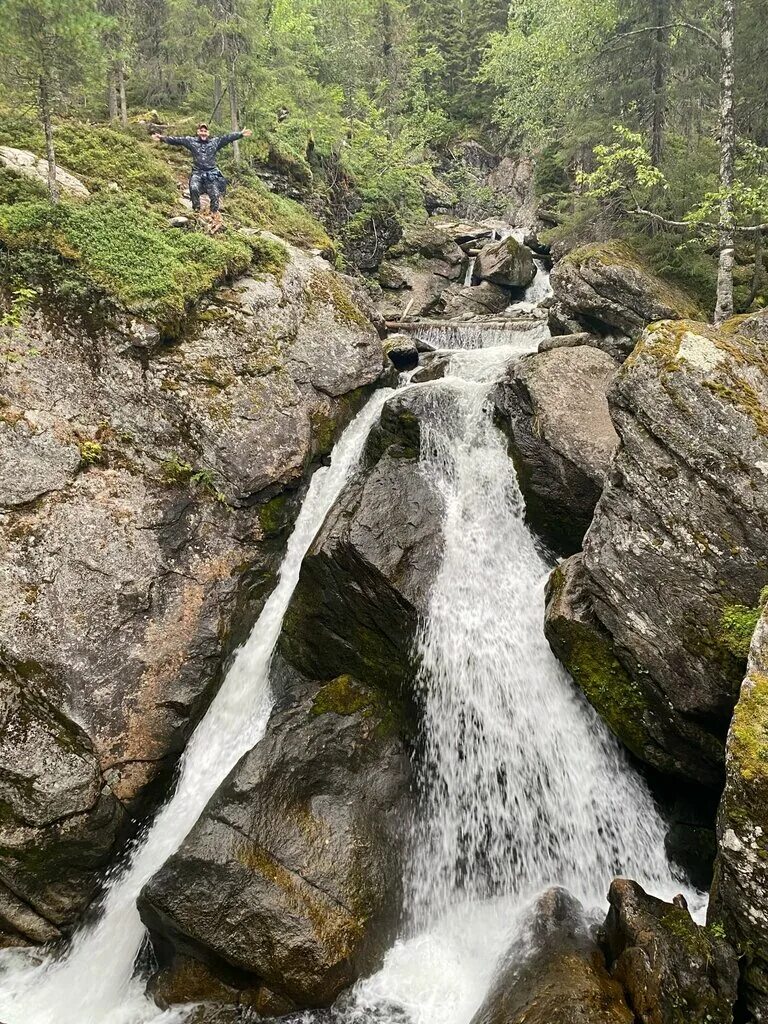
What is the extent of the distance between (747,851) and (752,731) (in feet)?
A: 3.40

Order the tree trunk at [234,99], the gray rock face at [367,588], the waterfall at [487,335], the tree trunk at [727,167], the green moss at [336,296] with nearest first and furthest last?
the gray rock face at [367,588] → the tree trunk at [727,167] → the green moss at [336,296] → the waterfall at [487,335] → the tree trunk at [234,99]

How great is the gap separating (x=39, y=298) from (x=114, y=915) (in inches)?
426

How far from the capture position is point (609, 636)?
26.0 ft

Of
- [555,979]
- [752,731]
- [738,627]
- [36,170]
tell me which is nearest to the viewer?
[752,731]

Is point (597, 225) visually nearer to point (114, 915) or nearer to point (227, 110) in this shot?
point (227, 110)

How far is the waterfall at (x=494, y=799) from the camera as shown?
6.84 m

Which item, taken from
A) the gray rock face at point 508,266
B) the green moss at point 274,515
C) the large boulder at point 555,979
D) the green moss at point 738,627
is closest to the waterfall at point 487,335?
the gray rock face at point 508,266

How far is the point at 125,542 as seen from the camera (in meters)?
9.63

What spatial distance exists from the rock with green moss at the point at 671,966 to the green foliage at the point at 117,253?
12.7 m

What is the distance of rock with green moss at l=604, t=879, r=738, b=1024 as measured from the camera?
4879mm

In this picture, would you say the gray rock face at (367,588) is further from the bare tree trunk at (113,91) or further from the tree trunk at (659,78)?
the bare tree trunk at (113,91)

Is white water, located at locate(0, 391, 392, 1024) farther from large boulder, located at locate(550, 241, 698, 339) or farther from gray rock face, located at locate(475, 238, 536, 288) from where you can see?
gray rock face, located at locate(475, 238, 536, 288)

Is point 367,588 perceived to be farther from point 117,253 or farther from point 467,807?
point 117,253

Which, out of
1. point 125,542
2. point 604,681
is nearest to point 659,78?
point 604,681
